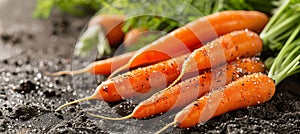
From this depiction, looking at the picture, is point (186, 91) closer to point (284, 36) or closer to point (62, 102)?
point (62, 102)

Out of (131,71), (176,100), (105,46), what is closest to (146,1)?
(105,46)

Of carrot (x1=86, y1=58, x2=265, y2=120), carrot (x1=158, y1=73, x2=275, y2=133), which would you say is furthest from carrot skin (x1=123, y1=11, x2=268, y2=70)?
carrot (x1=158, y1=73, x2=275, y2=133)

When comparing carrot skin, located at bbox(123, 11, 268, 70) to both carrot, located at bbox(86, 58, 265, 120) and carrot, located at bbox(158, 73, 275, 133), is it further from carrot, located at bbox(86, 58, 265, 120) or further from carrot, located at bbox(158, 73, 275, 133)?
carrot, located at bbox(158, 73, 275, 133)

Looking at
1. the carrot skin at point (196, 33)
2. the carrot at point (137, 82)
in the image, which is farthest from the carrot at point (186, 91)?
the carrot skin at point (196, 33)

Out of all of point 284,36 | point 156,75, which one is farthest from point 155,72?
point 284,36

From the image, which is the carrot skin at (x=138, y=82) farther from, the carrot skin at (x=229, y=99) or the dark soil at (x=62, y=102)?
the carrot skin at (x=229, y=99)
